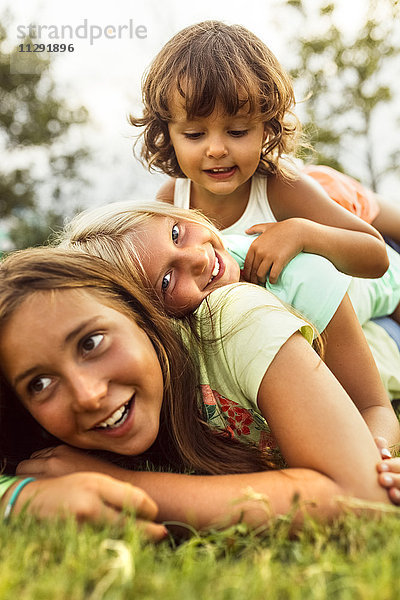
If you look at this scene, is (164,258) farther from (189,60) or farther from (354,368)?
(189,60)

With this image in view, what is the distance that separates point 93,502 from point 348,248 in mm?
2181

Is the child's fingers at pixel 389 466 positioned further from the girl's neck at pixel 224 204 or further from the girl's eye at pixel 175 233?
the girl's neck at pixel 224 204

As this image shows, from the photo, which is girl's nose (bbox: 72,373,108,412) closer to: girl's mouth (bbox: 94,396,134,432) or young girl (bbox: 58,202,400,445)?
girl's mouth (bbox: 94,396,134,432)

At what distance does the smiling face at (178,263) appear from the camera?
2826 millimetres

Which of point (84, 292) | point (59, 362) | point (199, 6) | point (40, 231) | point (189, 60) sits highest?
point (199, 6)

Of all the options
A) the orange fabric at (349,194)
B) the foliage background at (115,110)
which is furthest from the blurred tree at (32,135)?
the orange fabric at (349,194)

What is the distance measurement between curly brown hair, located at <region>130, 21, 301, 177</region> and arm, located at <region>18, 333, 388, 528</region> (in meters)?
1.89

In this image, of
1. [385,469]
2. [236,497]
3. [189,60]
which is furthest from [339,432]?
[189,60]

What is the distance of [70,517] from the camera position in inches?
65.6

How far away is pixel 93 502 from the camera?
5.67 feet

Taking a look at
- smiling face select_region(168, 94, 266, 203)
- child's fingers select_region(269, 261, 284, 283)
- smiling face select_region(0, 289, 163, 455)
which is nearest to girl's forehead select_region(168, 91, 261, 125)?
smiling face select_region(168, 94, 266, 203)

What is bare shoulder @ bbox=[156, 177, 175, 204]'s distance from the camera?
15.0ft

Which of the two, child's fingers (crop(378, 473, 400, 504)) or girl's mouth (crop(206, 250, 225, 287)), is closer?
child's fingers (crop(378, 473, 400, 504))

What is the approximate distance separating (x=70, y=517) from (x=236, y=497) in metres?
0.48
